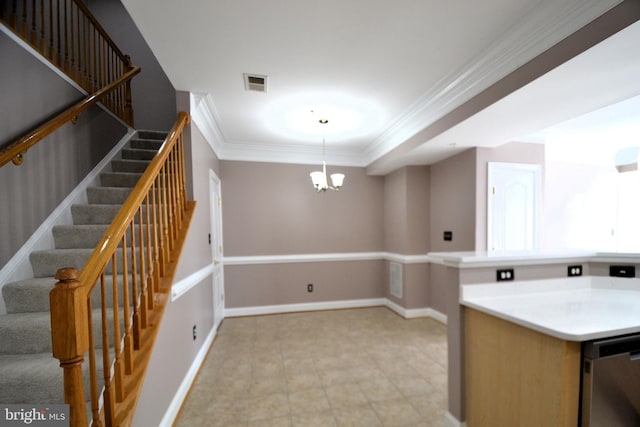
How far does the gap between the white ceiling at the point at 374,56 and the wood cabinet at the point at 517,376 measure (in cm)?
158

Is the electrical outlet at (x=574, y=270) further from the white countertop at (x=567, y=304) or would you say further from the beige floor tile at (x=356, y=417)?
the beige floor tile at (x=356, y=417)

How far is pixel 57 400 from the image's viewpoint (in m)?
1.20

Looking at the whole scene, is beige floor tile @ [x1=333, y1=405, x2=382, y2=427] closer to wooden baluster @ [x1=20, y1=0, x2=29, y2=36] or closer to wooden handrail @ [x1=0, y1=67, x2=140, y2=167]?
wooden handrail @ [x1=0, y1=67, x2=140, y2=167]

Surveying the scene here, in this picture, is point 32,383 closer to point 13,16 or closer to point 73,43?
point 13,16

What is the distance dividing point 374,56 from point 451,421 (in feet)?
8.80

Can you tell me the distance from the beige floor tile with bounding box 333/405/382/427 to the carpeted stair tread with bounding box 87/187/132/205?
2.78m

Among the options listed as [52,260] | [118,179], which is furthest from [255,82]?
[52,260]

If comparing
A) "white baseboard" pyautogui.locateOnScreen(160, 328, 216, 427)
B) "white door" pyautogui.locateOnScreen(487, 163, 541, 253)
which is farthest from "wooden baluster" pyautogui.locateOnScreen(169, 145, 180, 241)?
"white door" pyautogui.locateOnScreen(487, 163, 541, 253)

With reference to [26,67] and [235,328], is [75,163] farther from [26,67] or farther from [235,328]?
[235,328]

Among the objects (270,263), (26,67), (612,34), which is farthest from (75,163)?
(612,34)

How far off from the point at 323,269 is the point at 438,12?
3.60 metres

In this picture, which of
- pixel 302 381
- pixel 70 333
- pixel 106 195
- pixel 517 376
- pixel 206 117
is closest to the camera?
pixel 70 333

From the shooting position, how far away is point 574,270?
181 centimetres

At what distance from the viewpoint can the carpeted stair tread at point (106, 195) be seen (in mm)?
2438
